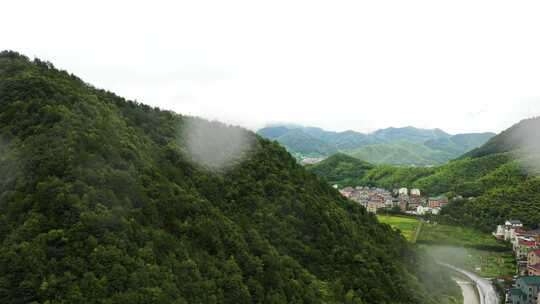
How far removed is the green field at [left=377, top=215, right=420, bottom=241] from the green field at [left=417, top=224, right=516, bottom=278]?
1960 mm

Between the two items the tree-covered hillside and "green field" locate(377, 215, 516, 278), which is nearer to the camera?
"green field" locate(377, 215, 516, 278)

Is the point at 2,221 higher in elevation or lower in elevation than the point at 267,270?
higher

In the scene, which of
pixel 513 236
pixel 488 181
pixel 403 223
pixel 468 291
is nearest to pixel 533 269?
pixel 468 291

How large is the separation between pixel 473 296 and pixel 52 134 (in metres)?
41.1

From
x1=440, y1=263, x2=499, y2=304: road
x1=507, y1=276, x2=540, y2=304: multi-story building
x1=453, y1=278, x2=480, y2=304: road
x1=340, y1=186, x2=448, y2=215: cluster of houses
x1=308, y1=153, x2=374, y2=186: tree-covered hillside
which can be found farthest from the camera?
x1=308, y1=153, x2=374, y2=186: tree-covered hillside

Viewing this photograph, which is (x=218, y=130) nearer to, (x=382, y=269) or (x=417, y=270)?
(x=382, y=269)

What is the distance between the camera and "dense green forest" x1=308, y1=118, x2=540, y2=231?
7162cm

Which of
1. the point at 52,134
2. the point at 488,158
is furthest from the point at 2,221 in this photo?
the point at 488,158

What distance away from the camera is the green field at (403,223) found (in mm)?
66906

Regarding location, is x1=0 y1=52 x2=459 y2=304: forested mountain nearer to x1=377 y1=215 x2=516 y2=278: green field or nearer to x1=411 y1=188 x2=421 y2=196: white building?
x1=377 y1=215 x2=516 y2=278: green field

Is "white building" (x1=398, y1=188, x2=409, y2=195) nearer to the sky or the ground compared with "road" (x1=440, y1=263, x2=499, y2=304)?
nearer to the sky

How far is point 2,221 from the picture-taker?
16.3 metres

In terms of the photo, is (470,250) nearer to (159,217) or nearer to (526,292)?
(526,292)

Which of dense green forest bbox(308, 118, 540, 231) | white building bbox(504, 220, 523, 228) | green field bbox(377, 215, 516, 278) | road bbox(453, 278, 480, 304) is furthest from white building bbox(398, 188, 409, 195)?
road bbox(453, 278, 480, 304)
